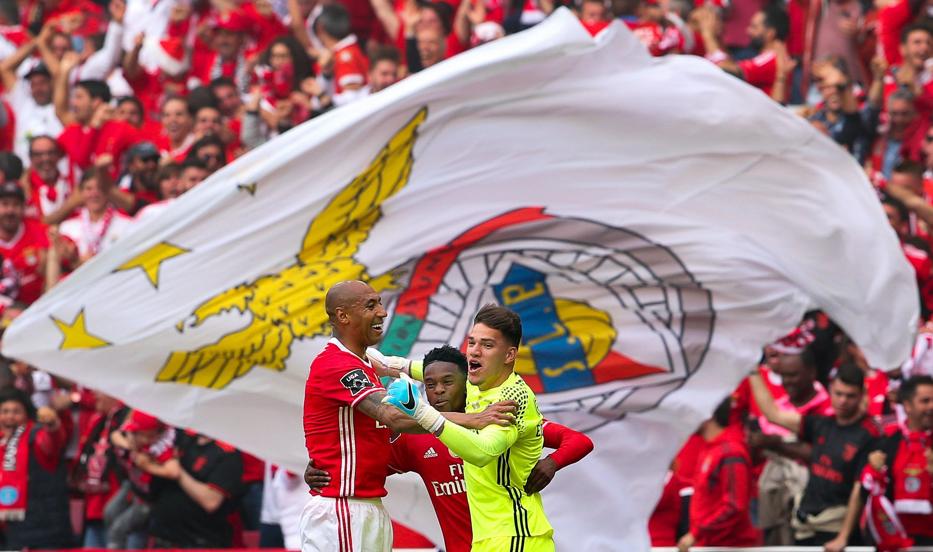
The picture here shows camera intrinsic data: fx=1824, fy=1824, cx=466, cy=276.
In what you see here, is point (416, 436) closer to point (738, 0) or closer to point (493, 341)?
point (493, 341)

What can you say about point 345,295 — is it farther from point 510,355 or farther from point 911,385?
point 911,385

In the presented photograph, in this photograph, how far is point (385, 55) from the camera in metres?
14.2

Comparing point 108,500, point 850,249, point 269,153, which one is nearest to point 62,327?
point 269,153

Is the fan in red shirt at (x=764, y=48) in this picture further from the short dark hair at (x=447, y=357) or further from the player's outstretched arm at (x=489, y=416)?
the player's outstretched arm at (x=489, y=416)

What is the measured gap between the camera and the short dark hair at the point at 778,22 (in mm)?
14406

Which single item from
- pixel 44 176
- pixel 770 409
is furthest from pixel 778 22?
pixel 44 176

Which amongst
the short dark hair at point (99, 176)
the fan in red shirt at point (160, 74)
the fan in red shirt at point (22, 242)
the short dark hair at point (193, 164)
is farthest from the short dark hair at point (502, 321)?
the fan in red shirt at point (160, 74)

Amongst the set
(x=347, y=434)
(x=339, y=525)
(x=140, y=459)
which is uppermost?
(x=347, y=434)

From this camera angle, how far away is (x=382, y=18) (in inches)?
625

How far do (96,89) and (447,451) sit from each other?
9.56 m

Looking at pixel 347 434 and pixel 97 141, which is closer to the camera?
pixel 347 434

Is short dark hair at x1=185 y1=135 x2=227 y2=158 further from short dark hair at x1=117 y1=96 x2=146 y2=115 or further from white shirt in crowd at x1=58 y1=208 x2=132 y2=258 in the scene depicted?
short dark hair at x1=117 y1=96 x2=146 y2=115

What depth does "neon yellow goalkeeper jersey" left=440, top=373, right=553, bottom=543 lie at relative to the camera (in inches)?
287

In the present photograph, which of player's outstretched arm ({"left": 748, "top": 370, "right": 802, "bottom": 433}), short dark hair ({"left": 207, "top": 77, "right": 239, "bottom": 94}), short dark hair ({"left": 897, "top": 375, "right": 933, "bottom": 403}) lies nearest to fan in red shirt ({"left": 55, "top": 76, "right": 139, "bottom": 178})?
short dark hair ({"left": 207, "top": 77, "right": 239, "bottom": 94})
